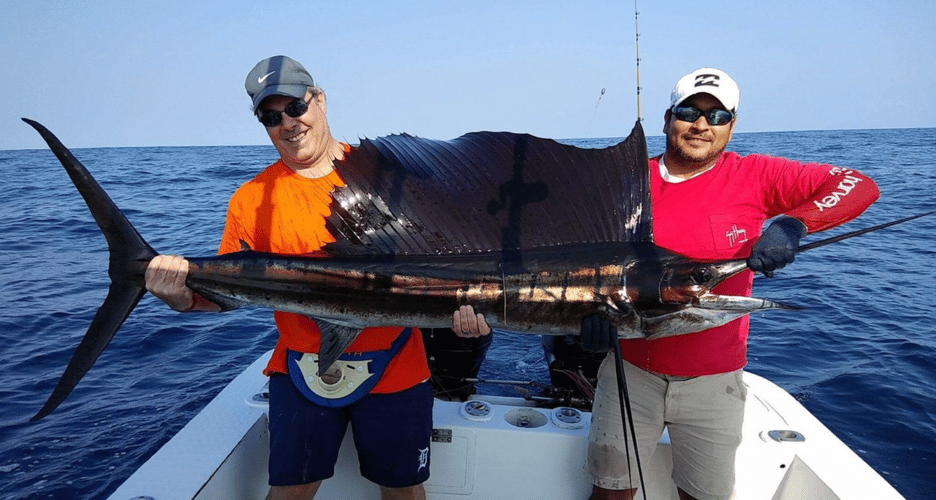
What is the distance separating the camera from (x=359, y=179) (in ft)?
6.12

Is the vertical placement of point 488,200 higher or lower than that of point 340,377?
higher

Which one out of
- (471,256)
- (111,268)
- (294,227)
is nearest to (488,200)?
(471,256)

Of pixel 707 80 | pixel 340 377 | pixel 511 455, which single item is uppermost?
pixel 707 80

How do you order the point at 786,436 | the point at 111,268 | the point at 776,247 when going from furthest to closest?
the point at 786,436
the point at 111,268
the point at 776,247

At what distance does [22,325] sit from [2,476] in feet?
9.16

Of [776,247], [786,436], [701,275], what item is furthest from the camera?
[786,436]

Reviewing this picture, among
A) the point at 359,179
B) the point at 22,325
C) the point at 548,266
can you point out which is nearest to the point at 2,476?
the point at 22,325

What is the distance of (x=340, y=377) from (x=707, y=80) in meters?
1.54

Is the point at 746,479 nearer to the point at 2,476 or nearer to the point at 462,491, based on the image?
the point at 462,491

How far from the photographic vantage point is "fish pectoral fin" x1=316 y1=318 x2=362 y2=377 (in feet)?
5.96

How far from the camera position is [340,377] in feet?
6.27

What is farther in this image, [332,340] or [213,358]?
[213,358]

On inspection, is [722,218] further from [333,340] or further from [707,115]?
[333,340]

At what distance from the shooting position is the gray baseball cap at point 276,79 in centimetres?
186
